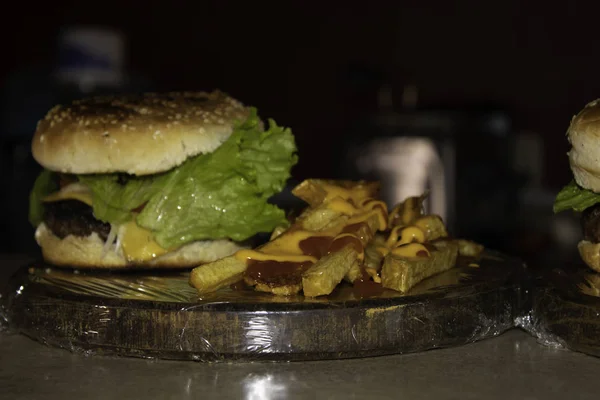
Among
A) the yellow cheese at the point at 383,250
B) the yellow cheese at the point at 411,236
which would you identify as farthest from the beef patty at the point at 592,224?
the yellow cheese at the point at 383,250

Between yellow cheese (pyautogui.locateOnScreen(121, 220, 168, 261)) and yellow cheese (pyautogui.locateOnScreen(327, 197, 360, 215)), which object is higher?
yellow cheese (pyautogui.locateOnScreen(327, 197, 360, 215))

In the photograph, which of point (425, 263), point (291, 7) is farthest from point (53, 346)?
point (291, 7)

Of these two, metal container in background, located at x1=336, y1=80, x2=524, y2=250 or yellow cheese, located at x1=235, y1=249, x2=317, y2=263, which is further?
metal container in background, located at x1=336, y1=80, x2=524, y2=250

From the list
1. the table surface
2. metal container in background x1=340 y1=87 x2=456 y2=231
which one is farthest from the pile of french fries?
metal container in background x1=340 y1=87 x2=456 y2=231

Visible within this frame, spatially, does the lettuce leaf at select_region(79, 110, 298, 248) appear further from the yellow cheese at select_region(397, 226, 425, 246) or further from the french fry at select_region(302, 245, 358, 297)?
the french fry at select_region(302, 245, 358, 297)

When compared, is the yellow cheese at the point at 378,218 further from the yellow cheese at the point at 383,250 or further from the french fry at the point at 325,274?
the french fry at the point at 325,274

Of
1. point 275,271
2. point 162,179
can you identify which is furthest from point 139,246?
point 275,271

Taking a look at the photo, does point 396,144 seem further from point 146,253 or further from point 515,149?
point 146,253

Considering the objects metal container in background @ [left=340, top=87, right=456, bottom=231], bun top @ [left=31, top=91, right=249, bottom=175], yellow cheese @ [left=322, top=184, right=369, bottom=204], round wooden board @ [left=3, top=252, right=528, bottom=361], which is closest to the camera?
round wooden board @ [left=3, top=252, right=528, bottom=361]
